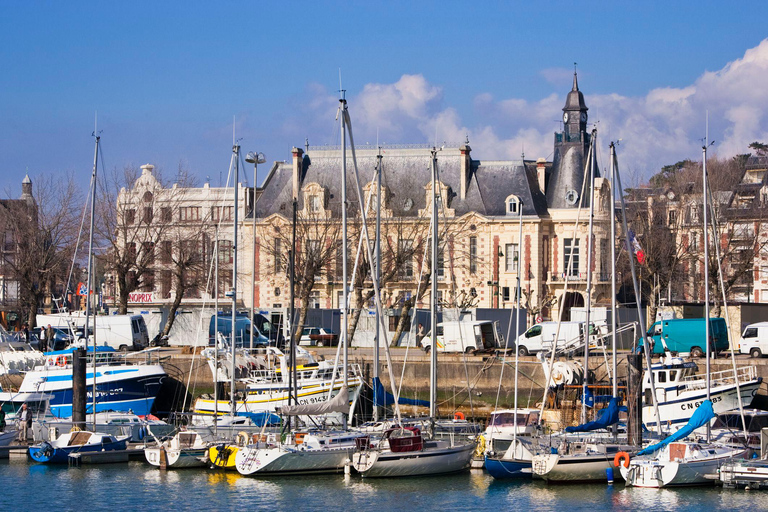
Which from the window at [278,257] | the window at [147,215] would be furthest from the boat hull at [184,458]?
the window at [278,257]

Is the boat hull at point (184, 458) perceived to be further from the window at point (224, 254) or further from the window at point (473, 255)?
the window at point (473, 255)

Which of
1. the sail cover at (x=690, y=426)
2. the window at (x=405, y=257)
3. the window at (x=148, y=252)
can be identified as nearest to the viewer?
the sail cover at (x=690, y=426)

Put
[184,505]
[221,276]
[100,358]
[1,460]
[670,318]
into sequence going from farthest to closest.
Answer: [221,276], [670,318], [100,358], [1,460], [184,505]

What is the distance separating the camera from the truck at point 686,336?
160ft

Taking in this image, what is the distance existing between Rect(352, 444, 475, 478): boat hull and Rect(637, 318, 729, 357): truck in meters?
17.4

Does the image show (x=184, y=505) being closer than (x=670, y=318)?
Yes


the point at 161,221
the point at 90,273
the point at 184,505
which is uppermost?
the point at 161,221

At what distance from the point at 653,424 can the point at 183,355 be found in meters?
21.8

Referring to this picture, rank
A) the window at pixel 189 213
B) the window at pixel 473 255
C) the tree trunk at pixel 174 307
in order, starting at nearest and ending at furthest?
1. the tree trunk at pixel 174 307
2. the window at pixel 189 213
3. the window at pixel 473 255

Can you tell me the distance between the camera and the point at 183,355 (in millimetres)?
51719

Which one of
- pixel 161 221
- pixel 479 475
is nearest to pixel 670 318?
pixel 479 475

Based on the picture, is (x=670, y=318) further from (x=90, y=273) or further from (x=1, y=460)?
(x=1, y=460)

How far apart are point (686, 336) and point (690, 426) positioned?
1690cm

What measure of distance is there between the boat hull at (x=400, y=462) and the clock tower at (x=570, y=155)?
44619 mm
